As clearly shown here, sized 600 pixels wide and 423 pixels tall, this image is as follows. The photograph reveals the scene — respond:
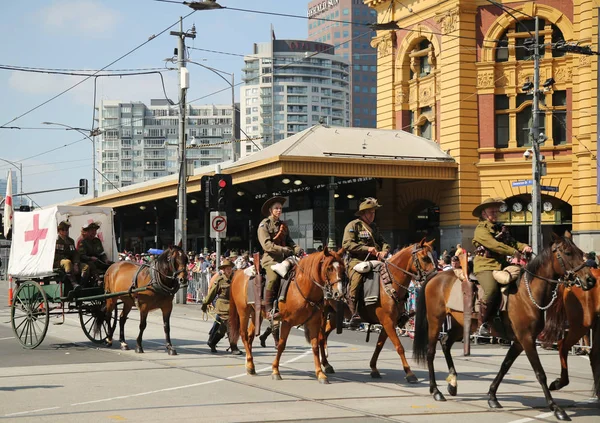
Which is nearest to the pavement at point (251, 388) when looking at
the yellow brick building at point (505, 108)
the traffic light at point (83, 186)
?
the yellow brick building at point (505, 108)

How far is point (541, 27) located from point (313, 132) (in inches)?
429

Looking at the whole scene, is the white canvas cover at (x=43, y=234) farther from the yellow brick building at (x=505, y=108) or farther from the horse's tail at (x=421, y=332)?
the yellow brick building at (x=505, y=108)

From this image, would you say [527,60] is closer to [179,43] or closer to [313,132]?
[313,132]

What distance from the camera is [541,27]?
37.9 meters

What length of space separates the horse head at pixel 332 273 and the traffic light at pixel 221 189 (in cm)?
1217

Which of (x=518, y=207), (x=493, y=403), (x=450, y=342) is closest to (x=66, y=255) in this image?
(x=450, y=342)

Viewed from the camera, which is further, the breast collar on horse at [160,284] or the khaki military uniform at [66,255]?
the khaki military uniform at [66,255]

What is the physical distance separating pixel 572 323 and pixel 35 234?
11501 millimetres

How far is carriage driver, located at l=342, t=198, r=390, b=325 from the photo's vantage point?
45.6ft

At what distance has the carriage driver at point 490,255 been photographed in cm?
1130

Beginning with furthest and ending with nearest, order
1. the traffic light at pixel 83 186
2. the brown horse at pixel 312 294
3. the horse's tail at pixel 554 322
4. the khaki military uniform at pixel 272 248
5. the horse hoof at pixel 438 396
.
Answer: the traffic light at pixel 83 186, the khaki military uniform at pixel 272 248, the brown horse at pixel 312 294, the horse hoof at pixel 438 396, the horse's tail at pixel 554 322

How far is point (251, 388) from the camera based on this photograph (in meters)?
12.6

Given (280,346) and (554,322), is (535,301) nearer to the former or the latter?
(554,322)

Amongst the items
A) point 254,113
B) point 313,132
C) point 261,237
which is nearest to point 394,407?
point 261,237
